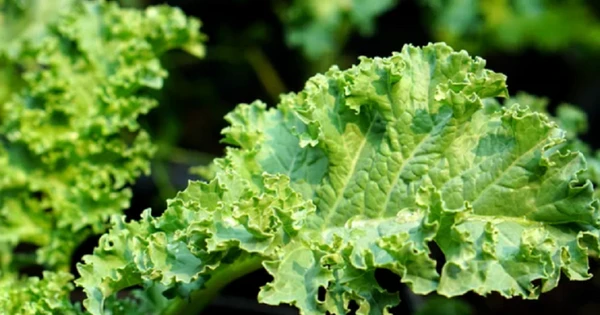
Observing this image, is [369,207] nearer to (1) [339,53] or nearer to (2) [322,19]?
(2) [322,19]

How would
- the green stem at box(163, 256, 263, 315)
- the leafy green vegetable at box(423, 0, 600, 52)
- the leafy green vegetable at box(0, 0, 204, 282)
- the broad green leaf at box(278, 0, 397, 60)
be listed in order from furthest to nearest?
the leafy green vegetable at box(423, 0, 600, 52) → the broad green leaf at box(278, 0, 397, 60) → the leafy green vegetable at box(0, 0, 204, 282) → the green stem at box(163, 256, 263, 315)

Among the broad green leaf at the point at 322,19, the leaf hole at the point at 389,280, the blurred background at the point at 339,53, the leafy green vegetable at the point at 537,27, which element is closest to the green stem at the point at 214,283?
the leaf hole at the point at 389,280

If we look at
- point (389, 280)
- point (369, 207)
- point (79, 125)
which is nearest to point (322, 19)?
point (389, 280)

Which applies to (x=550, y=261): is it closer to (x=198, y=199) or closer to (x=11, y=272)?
(x=198, y=199)

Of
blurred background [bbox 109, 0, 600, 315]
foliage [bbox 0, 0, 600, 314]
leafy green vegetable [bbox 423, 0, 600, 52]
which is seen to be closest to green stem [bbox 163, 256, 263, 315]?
foliage [bbox 0, 0, 600, 314]

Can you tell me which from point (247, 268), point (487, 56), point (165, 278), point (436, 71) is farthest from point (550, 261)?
point (487, 56)

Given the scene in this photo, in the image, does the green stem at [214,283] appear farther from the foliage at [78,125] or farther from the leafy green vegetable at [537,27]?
the leafy green vegetable at [537,27]

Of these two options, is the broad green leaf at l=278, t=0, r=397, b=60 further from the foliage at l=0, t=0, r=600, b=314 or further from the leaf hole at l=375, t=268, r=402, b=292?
the foliage at l=0, t=0, r=600, b=314
